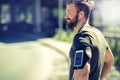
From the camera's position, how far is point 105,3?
23516mm

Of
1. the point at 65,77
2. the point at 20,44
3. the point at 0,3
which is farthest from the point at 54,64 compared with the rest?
the point at 0,3

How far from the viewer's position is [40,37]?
2370 centimetres

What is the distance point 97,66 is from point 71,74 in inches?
11.2

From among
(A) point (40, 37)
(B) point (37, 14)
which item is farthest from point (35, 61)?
(B) point (37, 14)

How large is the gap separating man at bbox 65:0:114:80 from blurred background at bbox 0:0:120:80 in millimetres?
7545

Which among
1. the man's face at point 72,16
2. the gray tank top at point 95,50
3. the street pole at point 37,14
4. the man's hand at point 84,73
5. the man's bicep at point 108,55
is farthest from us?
Answer: the street pole at point 37,14

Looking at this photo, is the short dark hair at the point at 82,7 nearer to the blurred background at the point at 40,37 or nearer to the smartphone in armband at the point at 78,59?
the smartphone in armband at the point at 78,59

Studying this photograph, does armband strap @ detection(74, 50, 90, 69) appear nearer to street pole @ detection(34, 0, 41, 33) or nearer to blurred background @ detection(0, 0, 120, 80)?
blurred background @ detection(0, 0, 120, 80)

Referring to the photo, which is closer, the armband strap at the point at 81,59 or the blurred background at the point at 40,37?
the armband strap at the point at 81,59

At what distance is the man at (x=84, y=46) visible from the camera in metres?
3.16

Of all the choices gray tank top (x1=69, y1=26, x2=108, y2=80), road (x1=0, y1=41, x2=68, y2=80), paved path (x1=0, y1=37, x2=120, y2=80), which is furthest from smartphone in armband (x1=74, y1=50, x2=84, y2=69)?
road (x1=0, y1=41, x2=68, y2=80)

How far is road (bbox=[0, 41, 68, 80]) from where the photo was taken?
11.8 meters

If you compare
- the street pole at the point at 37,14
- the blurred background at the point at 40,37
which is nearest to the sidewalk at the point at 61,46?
the blurred background at the point at 40,37

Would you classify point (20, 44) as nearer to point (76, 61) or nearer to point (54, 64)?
point (54, 64)
